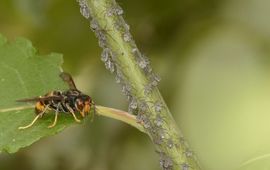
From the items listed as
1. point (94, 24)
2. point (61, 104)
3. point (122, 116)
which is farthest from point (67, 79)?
point (94, 24)

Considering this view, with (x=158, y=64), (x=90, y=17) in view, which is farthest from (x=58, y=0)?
(x=90, y=17)

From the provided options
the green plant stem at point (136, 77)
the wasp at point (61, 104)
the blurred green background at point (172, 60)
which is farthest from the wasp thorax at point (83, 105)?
the blurred green background at point (172, 60)

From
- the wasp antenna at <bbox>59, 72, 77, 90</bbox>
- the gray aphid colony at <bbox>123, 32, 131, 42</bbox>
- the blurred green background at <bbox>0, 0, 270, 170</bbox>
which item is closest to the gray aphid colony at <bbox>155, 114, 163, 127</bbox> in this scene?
the gray aphid colony at <bbox>123, 32, 131, 42</bbox>

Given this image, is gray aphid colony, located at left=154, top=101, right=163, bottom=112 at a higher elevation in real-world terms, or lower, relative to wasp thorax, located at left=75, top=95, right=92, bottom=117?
lower

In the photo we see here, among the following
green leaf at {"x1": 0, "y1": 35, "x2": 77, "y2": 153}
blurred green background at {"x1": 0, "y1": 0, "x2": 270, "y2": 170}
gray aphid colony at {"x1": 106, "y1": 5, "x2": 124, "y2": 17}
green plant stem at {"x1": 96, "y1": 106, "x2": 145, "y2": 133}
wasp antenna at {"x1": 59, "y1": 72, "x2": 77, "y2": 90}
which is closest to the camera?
gray aphid colony at {"x1": 106, "y1": 5, "x2": 124, "y2": 17}

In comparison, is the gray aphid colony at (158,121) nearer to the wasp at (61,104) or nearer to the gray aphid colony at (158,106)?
the gray aphid colony at (158,106)

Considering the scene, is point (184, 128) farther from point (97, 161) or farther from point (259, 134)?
point (259, 134)

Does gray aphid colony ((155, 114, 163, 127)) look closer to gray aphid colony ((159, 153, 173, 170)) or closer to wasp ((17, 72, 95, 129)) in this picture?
gray aphid colony ((159, 153, 173, 170))
